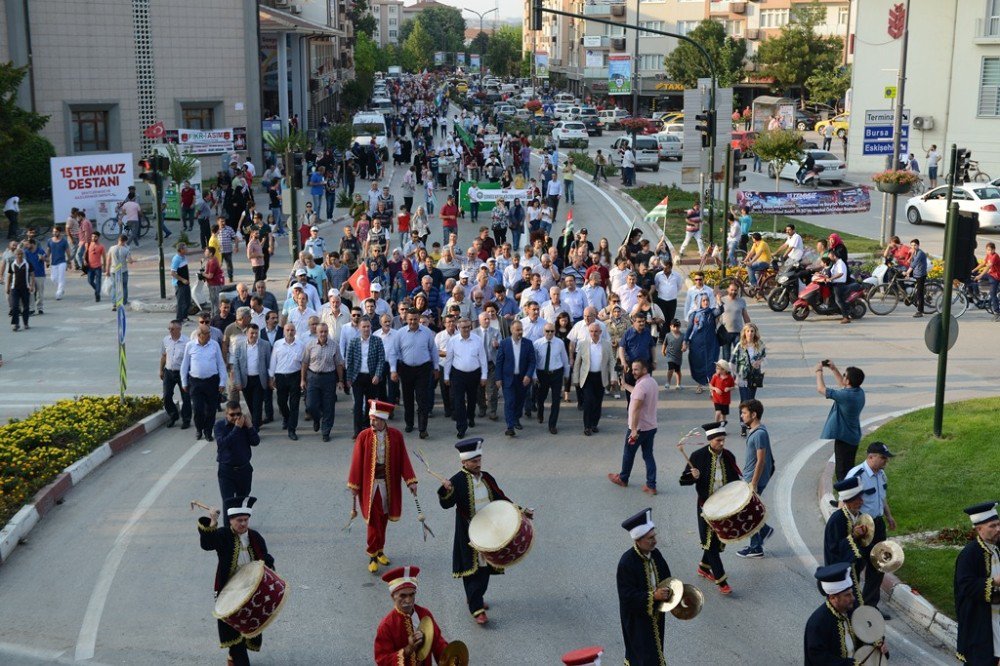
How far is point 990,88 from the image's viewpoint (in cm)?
4781

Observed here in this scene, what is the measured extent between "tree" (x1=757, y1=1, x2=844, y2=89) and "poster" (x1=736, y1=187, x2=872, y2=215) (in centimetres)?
4970

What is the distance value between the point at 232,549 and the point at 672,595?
10.9 feet

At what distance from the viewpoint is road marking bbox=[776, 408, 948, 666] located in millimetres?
9545

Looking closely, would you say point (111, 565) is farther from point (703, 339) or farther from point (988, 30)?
point (988, 30)

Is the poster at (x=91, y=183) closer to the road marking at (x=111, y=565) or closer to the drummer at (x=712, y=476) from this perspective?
the road marking at (x=111, y=565)

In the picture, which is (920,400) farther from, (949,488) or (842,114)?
(842,114)

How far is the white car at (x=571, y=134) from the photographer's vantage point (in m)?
65.4

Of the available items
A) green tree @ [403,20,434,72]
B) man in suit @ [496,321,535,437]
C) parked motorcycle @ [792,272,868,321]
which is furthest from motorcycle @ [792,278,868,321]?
green tree @ [403,20,434,72]

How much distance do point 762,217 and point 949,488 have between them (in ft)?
77.9

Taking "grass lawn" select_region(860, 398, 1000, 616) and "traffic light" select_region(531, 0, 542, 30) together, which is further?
"traffic light" select_region(531, 0, 542, 30)

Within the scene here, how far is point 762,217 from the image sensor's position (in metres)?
35.8

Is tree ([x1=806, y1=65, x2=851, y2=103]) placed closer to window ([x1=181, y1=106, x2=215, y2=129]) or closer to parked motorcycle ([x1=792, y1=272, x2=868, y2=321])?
window ([x1=181, y1=106, x2=215, y2=129])

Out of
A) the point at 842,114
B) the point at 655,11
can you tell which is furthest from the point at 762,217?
the point at 655,11

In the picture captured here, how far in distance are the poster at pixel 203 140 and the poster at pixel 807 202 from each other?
20.9m
